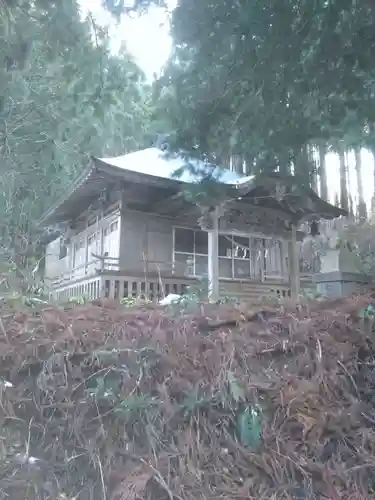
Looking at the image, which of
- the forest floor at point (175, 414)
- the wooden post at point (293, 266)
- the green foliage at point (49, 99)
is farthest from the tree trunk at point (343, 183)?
the forest floor at point (175, 414)

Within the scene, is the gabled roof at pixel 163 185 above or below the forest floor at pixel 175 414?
above

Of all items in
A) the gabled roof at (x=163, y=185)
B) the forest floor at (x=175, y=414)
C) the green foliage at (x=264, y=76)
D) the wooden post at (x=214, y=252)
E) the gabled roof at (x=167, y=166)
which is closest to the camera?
the forest floor at (x=175, y=414)

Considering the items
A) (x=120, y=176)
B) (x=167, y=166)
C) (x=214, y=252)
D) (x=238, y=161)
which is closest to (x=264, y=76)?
(x=238, y=161)

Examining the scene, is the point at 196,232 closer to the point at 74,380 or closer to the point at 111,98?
the point at 111,98

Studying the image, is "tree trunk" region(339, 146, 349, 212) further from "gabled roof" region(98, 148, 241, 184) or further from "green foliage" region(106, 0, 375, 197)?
"green foliage" region(106, 0, 375, 197)

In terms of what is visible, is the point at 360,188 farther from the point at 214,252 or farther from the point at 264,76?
the point at 264,76

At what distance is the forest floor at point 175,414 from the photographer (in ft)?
6.77

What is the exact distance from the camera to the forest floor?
2064mm

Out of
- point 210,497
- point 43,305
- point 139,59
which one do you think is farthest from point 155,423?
point 139,59

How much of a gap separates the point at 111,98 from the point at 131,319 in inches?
188

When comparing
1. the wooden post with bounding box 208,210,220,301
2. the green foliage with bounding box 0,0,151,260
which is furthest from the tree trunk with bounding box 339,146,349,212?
the wooden post with bounding box 208,210,220,301

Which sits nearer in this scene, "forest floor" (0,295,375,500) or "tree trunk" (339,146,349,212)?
"forest floor" (0,295,375,500)

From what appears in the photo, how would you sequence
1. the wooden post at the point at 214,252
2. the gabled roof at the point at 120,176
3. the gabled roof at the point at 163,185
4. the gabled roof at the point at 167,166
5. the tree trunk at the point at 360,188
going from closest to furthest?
1. the gabled roof at the point at 167,166
2. the gabled roof at the point at 163,185
3. the gabled roof at the point at 120,176
4. the wooden post at the point at 214,252
5. the tree trunk at the point at 360,188

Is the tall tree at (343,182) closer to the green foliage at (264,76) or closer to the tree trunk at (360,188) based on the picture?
the tree trunk at (360,188)
